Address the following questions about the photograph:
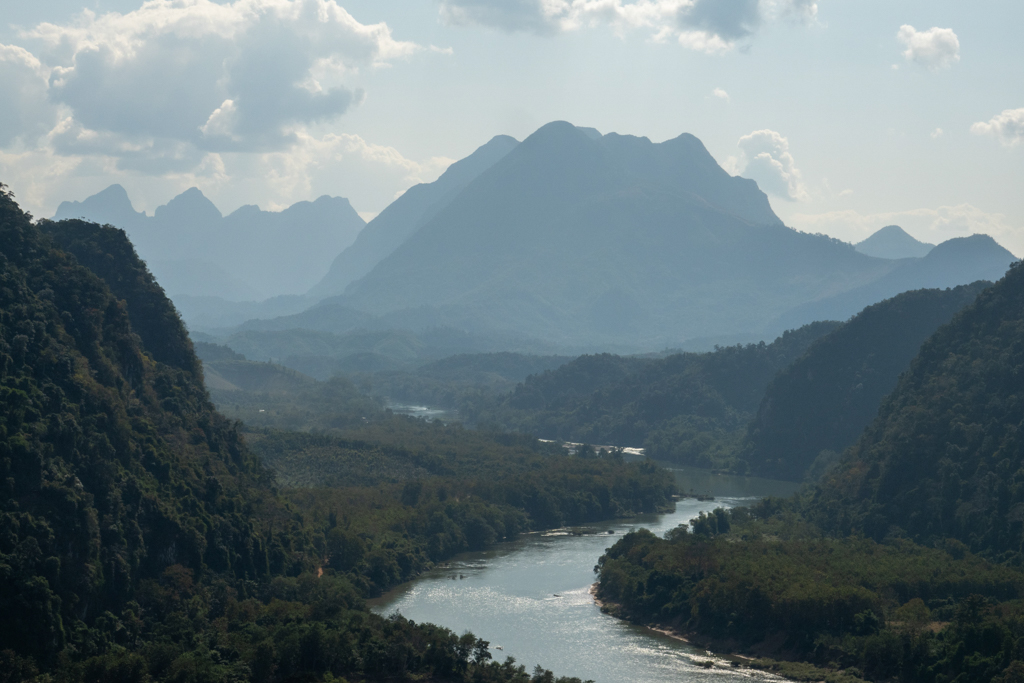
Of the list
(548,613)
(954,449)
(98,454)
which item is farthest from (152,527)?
(954,449)

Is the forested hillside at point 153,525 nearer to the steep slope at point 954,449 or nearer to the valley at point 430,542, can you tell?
the valley at point 430,542

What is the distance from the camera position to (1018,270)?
374ft

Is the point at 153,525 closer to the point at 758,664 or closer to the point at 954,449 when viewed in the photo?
the point at 758,664

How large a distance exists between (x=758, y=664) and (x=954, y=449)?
130ft

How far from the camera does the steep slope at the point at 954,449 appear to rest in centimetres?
9156

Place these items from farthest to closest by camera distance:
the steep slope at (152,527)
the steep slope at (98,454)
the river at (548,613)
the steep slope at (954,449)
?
the steep slope at (954,449)
the river at (548,613)
the steep slope at (98,454)
the steep slope at (152,527)

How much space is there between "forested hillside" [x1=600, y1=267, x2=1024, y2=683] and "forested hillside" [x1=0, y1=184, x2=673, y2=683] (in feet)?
60.0

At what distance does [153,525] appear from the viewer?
239 feet

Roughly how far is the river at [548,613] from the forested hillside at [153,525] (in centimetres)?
370

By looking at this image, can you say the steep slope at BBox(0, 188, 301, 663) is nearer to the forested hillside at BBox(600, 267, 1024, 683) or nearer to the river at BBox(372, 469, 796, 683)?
the river at BBox(372, 469, 796, 683)

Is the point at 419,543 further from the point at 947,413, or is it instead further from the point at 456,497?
the point at 947,413

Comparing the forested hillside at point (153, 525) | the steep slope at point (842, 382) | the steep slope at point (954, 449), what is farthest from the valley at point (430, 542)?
the steep slope at point (842, 382)

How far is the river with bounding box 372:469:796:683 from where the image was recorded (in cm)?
6875

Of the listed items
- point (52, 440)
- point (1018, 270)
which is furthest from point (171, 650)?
point (1018, 270)
